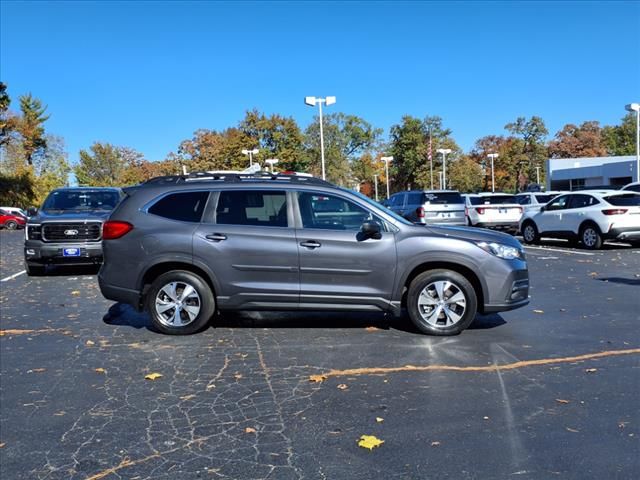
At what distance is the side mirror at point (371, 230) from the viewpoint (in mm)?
6094

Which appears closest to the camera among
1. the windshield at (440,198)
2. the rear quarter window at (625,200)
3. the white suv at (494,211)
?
the rear quarter window at (625,200)

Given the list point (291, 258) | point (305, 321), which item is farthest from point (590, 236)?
point (291, 258)

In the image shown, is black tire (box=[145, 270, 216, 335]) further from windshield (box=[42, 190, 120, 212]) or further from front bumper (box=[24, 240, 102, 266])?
windshield (box=[42, 190, 120, 212])

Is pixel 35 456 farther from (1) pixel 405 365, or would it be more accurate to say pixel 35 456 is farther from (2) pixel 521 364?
(2) pixel 521 364

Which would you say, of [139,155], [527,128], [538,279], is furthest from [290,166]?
[538,279]

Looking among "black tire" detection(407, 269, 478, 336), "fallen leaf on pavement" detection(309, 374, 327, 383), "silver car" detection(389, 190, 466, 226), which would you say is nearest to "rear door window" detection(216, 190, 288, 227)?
"black tire" detection(407, 269, 478, 336)

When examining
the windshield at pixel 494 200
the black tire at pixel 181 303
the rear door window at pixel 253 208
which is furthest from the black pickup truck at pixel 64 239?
the windshield at pixel 494 200

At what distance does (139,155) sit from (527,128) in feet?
198

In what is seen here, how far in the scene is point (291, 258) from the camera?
6.30 meters

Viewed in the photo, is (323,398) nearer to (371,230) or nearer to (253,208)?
(371,230)

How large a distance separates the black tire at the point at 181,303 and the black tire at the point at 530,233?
13.8 metres

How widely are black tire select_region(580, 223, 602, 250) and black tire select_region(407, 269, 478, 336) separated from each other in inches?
411

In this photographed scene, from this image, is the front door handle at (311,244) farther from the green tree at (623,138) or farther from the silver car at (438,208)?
the green tree at (623,138)

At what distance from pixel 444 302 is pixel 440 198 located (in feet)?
40.3
